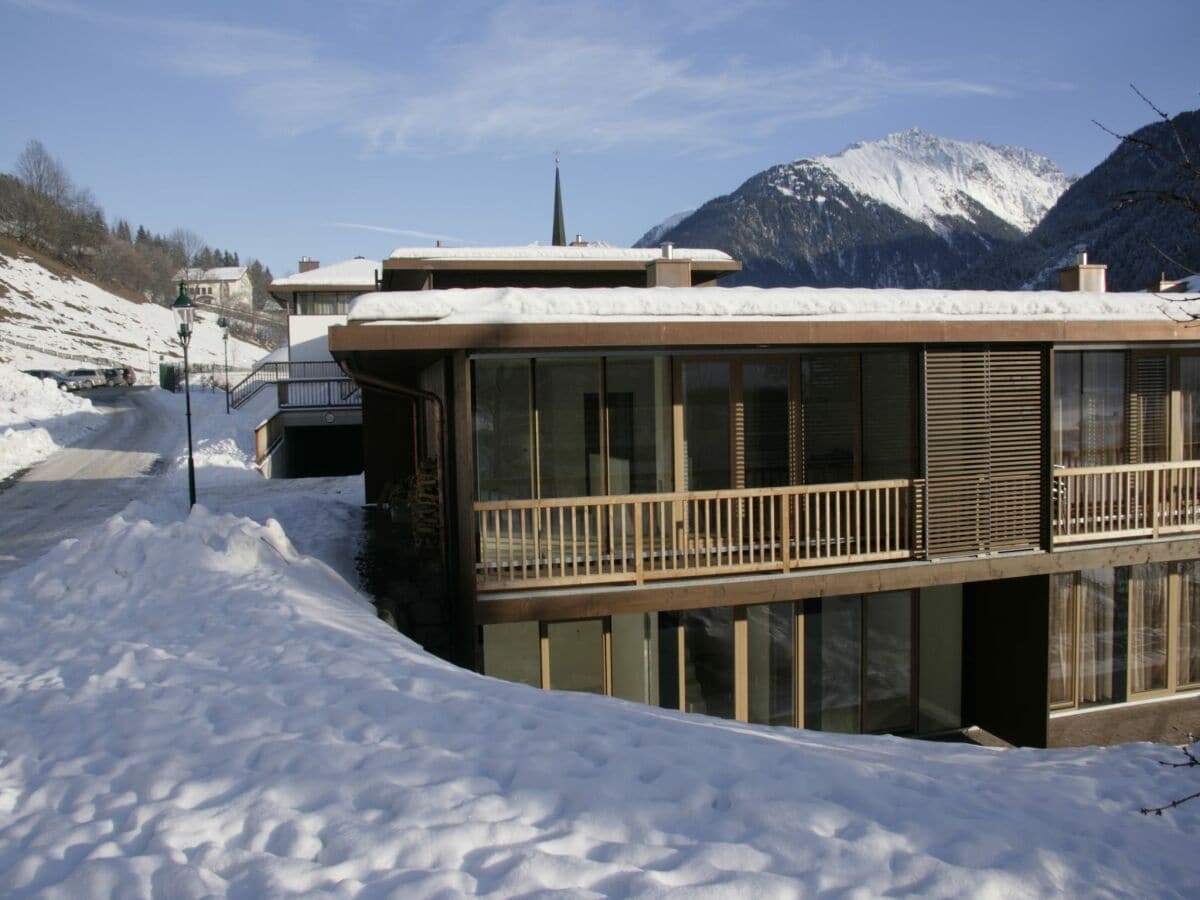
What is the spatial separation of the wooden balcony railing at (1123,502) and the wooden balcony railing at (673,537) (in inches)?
81.4

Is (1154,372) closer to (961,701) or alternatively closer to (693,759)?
(961,701)

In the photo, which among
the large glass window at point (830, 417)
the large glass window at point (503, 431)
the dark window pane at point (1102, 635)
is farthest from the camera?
the dark window pane at point (1102, 635)

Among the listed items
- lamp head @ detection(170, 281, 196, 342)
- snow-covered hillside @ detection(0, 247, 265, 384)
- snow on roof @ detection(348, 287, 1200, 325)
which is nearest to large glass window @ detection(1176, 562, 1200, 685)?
snow on roof @ detection(348, 287, 1200, 325)

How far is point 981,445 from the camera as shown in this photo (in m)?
10.0

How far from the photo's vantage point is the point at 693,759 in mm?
4918

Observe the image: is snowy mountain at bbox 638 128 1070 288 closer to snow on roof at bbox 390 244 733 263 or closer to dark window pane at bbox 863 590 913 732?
snow on roof at bbox 390 244 733 263

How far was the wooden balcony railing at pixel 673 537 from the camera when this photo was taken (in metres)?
9.05

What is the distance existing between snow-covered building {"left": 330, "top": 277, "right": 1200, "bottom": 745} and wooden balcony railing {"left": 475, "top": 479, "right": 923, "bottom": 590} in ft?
0.15

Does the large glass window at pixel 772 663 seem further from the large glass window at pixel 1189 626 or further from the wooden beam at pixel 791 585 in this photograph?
the large glass window at pixel 1189 626

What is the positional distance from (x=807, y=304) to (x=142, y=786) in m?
7.33

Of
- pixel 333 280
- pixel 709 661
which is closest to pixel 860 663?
pixel 709 661

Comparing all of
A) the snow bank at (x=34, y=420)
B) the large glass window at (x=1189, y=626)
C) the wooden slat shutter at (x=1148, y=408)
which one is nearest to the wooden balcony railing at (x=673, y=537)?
the wooden slat shutter at (x=1148, y=408)

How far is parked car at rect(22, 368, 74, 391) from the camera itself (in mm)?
42578

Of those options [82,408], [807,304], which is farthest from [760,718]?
[82,408]
